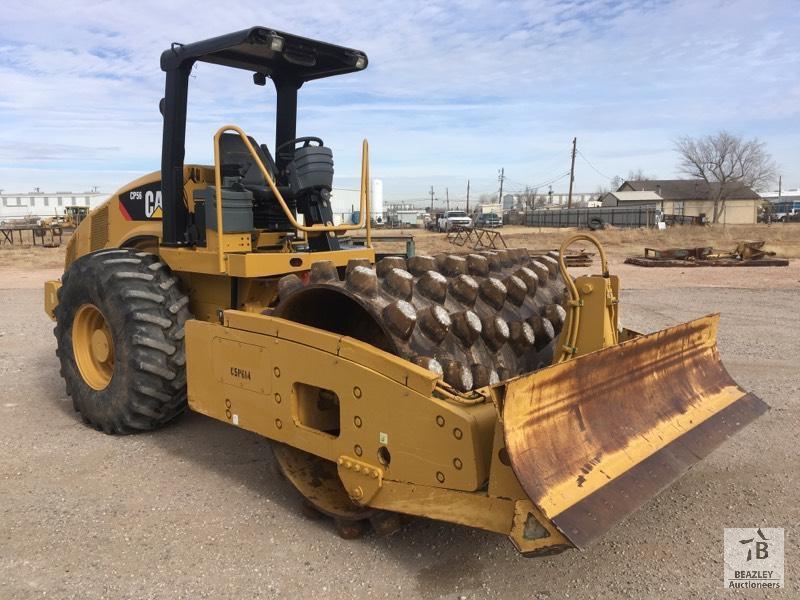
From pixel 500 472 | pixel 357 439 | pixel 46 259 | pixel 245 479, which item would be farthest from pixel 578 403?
pixel 46 259

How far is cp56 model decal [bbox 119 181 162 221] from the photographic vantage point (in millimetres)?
5246

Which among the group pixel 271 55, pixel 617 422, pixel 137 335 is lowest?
pixel 617 422

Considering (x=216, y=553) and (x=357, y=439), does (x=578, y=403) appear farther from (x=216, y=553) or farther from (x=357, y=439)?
(x=216, y=553)

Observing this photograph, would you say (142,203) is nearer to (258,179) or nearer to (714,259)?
(258,179)

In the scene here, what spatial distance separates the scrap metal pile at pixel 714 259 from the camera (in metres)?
18.3

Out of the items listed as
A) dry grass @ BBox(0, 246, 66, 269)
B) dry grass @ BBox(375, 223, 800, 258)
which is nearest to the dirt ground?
dry grass @ BBox(0, 246, 66, 269)

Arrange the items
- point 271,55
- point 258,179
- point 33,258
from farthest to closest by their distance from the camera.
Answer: point 33,258 → point 271,55 → point 258,179

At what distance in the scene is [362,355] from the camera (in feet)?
10.1

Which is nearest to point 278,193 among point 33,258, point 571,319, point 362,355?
point 362,355

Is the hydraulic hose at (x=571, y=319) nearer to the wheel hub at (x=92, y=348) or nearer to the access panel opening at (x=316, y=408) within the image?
the access panel opening at (x=316, y=408)

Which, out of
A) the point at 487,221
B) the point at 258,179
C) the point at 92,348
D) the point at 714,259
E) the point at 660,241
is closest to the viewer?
the point at 258,179

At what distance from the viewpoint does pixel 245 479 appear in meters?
4.21

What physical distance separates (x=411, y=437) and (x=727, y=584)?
1.58m

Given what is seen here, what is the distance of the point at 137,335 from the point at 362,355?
6.97 ft
